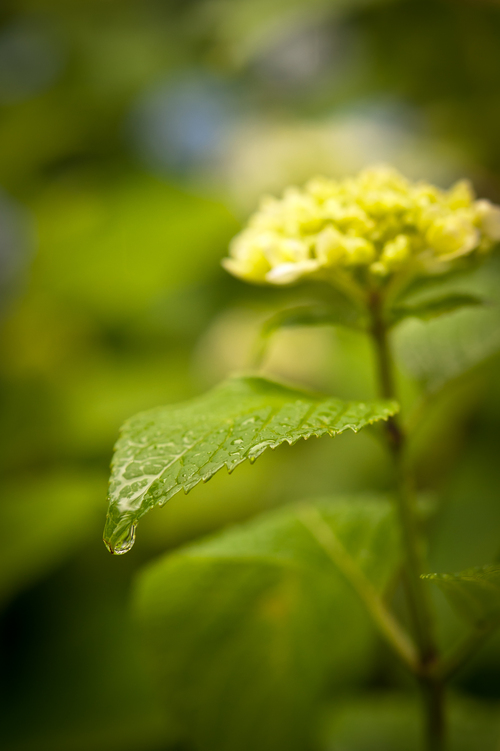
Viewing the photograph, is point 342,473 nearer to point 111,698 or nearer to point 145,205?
point 111,698

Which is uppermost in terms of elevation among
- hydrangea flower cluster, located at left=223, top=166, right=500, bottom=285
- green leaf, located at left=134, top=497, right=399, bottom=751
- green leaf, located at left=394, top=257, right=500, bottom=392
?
hydrangea flower cluster, located at left=223, top=166, right=500, bottom=285

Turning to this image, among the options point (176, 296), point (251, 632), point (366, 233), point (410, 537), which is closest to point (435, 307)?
point (366, 233)

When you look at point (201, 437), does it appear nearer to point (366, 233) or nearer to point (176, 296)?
point (366, 233)

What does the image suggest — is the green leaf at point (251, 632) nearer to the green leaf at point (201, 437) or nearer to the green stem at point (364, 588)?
the green stem at point (364, 588)

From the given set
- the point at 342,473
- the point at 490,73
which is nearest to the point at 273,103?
the point at 490,73

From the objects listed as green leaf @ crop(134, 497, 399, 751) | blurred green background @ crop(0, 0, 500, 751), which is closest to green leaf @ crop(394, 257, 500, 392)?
blurred green background @ crop(0, 0, 500, 751)

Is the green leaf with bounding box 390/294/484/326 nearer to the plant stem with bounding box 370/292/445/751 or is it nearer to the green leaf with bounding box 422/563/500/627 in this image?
the plant stem with bounding box 370/292/445/751
